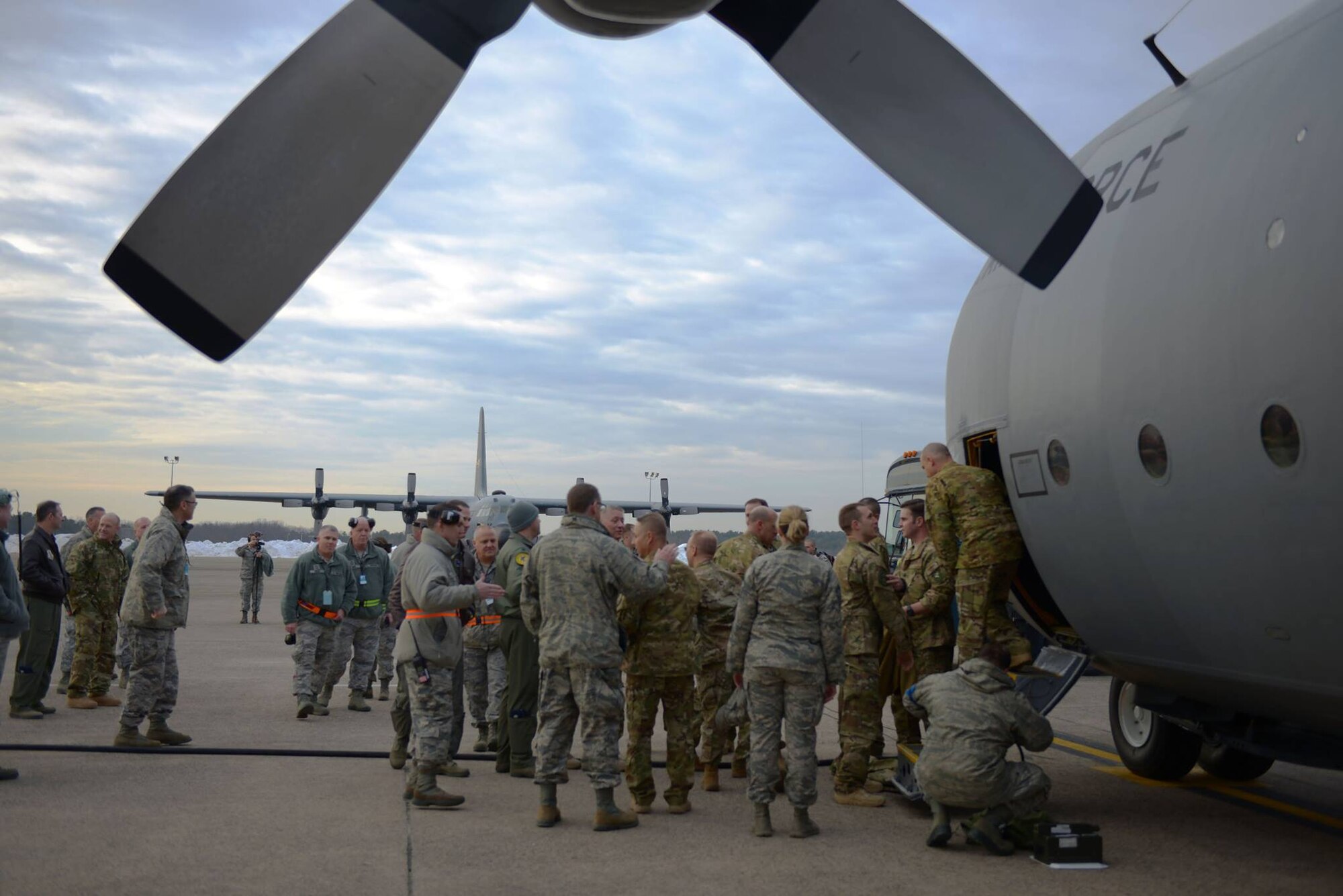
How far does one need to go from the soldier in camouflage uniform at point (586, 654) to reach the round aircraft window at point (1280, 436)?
336 centimetres

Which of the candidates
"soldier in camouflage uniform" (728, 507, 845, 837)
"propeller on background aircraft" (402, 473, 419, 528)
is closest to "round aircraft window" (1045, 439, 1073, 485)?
"soldier in camouflage uniform" (728, 507, 845, 837)

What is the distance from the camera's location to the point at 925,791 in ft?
19.6

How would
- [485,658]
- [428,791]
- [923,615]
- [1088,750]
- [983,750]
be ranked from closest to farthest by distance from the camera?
[983,750] → [428,791] → [923,615] → [485,658] → [1088,750]

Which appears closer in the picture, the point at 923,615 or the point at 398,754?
the point at 923,615

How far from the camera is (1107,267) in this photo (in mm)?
5113

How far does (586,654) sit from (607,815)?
95 cm

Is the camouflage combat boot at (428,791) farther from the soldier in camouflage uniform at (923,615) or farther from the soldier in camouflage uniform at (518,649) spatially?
the soldier in camouflage uniform at (923,615)

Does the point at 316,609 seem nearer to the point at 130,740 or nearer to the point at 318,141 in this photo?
the point at 130,740

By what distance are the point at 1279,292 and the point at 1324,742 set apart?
8.79 ft

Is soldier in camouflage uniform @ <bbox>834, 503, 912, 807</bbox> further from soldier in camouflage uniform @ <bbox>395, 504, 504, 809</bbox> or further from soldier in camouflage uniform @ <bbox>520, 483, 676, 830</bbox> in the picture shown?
soldier in camouflage uniform @ <bbox>395, 504, 504, 809</bbox>

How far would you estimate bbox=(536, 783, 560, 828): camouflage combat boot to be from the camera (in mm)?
6297

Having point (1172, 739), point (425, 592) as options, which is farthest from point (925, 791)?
point (425, 592)

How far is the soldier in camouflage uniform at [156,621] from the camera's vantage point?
812cm

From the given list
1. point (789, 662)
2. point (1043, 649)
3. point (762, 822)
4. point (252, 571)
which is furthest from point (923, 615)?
point (252, 571)
